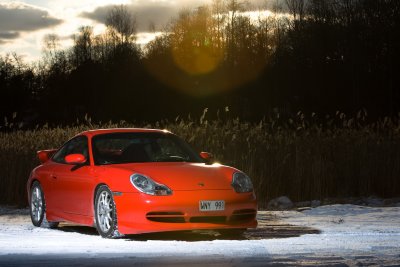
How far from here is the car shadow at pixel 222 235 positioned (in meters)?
11.0

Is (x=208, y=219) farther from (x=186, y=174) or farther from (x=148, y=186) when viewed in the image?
(x=148, y=186)

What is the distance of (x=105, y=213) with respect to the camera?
10.8m

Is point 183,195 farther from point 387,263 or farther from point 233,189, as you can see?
point 387,263

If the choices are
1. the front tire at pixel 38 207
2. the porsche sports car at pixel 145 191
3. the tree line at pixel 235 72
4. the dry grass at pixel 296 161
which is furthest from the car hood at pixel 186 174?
the tree line at pixel 235 72

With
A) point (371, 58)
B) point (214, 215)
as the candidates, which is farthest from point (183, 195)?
point (371, 58)

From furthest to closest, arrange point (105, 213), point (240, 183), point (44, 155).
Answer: point (44, 155) → point (240, 183) → point (105, 213)

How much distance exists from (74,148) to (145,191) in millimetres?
2452

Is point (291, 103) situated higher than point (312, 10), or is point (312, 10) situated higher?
point (312, 10)

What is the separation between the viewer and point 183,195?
10.4 m

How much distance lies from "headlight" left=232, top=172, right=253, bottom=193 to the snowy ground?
64 centimetres

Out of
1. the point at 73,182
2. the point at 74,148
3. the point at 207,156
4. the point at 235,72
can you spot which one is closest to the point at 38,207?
the point at 74,148

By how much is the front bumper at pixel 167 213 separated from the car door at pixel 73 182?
2.74 ft

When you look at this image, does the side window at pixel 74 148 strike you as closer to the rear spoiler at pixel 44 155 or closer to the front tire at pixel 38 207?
the rear spoiler at pixel 44 155

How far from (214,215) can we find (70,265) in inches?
103
